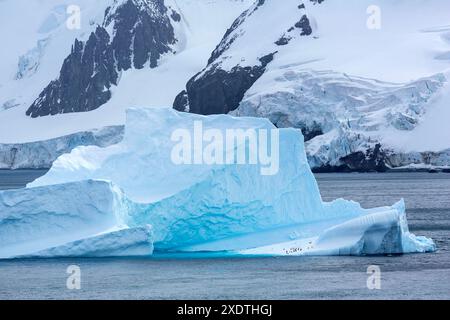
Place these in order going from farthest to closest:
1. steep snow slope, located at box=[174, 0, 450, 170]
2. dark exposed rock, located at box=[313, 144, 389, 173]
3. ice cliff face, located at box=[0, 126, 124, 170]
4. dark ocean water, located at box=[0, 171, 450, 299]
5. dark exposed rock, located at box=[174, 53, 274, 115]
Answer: dark exposed rock, located at box=[174, 53, 274, 115], ice cliff face, located at box=[0, 126, 124, 170], steep snow slope, located at box=[174, 0, 450, 170], dark exposed rock, located at box=[313, 144, 389, 173], dark ocean water, located at box=[0, 171, 450, 299]

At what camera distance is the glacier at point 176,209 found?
4031cm

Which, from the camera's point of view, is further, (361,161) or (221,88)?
(221,88)

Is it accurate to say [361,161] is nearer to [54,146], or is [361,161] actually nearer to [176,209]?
[54,146]

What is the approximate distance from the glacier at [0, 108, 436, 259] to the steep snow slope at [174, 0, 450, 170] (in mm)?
71441

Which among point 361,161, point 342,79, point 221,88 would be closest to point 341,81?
point 342,79

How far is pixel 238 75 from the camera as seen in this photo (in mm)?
170000

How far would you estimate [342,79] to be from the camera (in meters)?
135

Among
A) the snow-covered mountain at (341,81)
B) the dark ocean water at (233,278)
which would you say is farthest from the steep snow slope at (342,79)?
the dark ocean water at (233,278)

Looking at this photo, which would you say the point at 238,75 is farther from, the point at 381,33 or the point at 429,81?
the point at 429,81

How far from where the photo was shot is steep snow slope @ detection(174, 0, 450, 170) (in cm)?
12444

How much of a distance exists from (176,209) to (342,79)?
312 feet

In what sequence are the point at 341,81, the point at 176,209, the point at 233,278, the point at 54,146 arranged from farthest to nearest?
the point at 54,146
the point at 341,81
the point at 176,209
the point at 233,278

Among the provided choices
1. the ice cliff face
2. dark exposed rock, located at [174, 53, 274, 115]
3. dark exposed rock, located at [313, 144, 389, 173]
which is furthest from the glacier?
dark exposed rock, located at [174, 53, 274, 115]

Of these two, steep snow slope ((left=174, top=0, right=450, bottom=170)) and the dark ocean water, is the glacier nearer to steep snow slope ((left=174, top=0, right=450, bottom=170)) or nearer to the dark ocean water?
the dark ocean water
